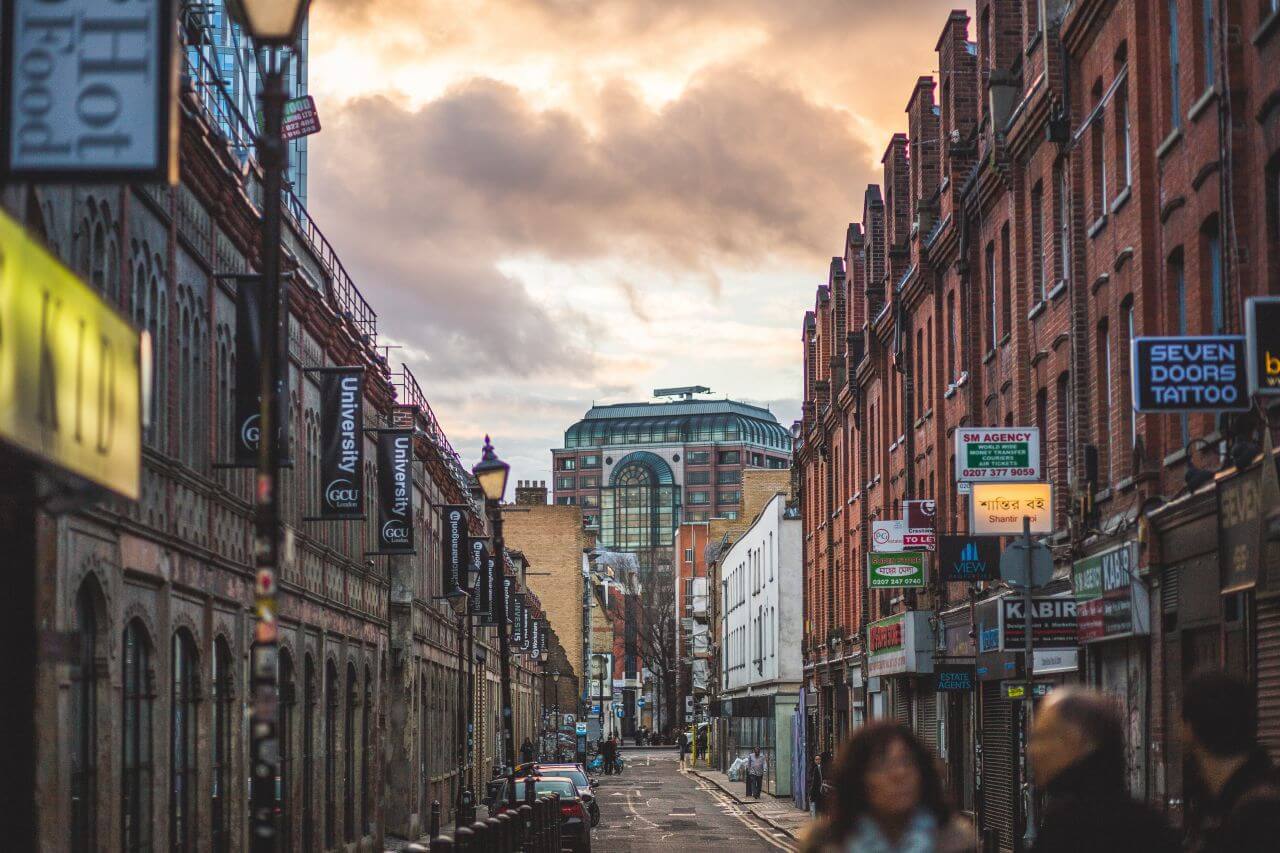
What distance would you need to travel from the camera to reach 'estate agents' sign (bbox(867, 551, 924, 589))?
36906 mm

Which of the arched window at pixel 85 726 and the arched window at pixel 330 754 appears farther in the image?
the arched window at pixel 330 754

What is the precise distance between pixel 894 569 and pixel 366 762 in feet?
36.6

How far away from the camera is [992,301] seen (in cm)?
3369

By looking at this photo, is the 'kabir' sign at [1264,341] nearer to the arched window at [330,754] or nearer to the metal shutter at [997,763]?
the metal shutter at [997,763]

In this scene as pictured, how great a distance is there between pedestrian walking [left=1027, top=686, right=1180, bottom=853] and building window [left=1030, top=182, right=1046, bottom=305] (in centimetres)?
2331

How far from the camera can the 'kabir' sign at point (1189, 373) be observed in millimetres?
17469

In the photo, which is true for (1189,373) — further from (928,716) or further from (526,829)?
(928,716)

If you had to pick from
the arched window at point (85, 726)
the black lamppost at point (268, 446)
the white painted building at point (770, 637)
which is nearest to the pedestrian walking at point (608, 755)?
the white painted building at point (770, 637)

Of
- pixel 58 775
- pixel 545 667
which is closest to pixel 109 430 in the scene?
pixel 58 775

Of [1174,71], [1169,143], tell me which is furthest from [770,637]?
[1169,143]

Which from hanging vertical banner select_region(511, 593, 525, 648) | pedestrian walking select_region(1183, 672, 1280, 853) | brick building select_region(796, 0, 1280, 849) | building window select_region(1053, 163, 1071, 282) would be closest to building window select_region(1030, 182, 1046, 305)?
brick building select_region(796, 0, 1280, 849)

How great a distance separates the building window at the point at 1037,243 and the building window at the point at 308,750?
12.9 m

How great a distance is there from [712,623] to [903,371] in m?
69.8

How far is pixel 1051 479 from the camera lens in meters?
27.9
